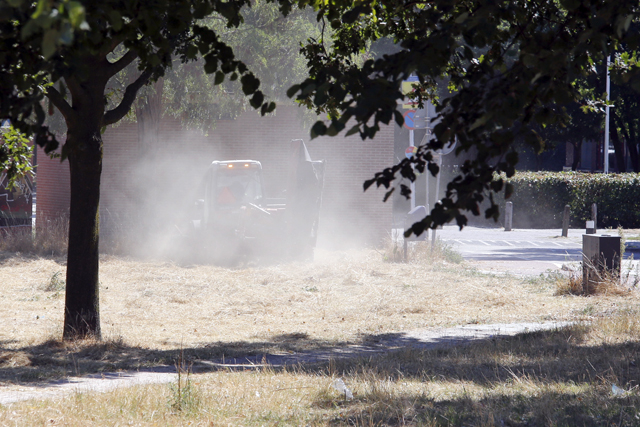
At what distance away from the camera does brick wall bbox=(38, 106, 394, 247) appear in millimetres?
20562

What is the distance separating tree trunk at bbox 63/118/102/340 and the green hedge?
1024 inches

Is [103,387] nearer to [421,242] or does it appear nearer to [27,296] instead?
[27,296]

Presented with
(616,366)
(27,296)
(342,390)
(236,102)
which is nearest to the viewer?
(342,390)

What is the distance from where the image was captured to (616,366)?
22.3 ft

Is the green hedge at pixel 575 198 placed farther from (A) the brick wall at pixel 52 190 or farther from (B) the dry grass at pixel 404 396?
(B) the dry grass at pixel 404 396

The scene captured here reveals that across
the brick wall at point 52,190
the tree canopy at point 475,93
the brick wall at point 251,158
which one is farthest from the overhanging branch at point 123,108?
the brick wall at point 52,190

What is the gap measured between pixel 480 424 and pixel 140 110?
15.7 metres

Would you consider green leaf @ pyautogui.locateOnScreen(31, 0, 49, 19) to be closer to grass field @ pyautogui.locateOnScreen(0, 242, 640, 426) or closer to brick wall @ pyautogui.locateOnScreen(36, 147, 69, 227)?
grass field @ pyautogui.locateOnScreen(0, 242, 640, 426)

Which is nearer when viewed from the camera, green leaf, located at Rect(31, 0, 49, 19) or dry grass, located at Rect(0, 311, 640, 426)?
green leaf, located at Rect(31, 0, 49, 19)

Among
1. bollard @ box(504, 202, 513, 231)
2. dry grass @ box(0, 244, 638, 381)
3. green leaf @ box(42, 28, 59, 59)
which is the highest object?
green leaf @ box(42, 28, 59, 59)

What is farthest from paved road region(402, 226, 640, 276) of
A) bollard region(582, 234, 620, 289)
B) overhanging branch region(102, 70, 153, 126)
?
overhanging branch region(102, 70, 153, 126)

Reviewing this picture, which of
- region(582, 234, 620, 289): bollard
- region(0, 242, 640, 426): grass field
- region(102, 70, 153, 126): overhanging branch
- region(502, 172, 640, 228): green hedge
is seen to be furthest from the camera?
region(502, 172, 640, 228): green hedge

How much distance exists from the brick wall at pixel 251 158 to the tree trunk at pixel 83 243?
12129 millimetres

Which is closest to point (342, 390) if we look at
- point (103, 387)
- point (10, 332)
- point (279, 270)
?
point (103, 387)
